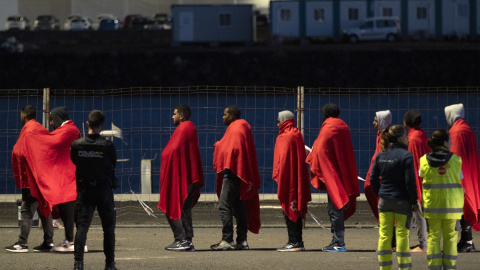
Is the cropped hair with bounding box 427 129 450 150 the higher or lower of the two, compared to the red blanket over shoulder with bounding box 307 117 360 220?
higher

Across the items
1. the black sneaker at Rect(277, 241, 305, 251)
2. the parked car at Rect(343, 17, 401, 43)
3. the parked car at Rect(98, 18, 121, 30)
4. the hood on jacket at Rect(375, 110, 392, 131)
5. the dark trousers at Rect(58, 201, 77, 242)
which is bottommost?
the black sneaker at Rect(277, 241, 305, 251)

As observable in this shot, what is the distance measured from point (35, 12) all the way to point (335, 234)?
212ft

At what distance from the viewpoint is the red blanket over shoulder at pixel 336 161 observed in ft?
39.1

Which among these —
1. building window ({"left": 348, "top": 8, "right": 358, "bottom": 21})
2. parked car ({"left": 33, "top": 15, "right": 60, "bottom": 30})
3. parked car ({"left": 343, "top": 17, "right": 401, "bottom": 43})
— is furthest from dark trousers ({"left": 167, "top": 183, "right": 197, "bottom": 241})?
parked car ({"left": 33, "top": 15, "right": 60, "bottom": 30})

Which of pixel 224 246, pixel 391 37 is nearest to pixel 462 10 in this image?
pixel 391 37

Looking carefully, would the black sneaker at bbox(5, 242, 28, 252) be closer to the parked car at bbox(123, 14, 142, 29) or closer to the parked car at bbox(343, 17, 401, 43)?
the parked car at bbox(343, 17, 401, 43)

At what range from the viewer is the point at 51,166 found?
39.3ft

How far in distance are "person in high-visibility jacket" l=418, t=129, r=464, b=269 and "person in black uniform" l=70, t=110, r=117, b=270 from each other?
9.15ft

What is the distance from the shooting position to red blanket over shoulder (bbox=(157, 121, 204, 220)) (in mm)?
12166

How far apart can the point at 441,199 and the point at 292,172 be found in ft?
8.70

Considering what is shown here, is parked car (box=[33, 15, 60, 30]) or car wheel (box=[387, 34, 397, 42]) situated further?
parked car (box=[33, 15, 60, 30])

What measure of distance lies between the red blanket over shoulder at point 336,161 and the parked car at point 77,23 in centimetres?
5843

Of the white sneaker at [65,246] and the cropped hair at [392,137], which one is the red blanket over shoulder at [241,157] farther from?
the cropped hair at [392,137]

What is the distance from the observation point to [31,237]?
517 inches
